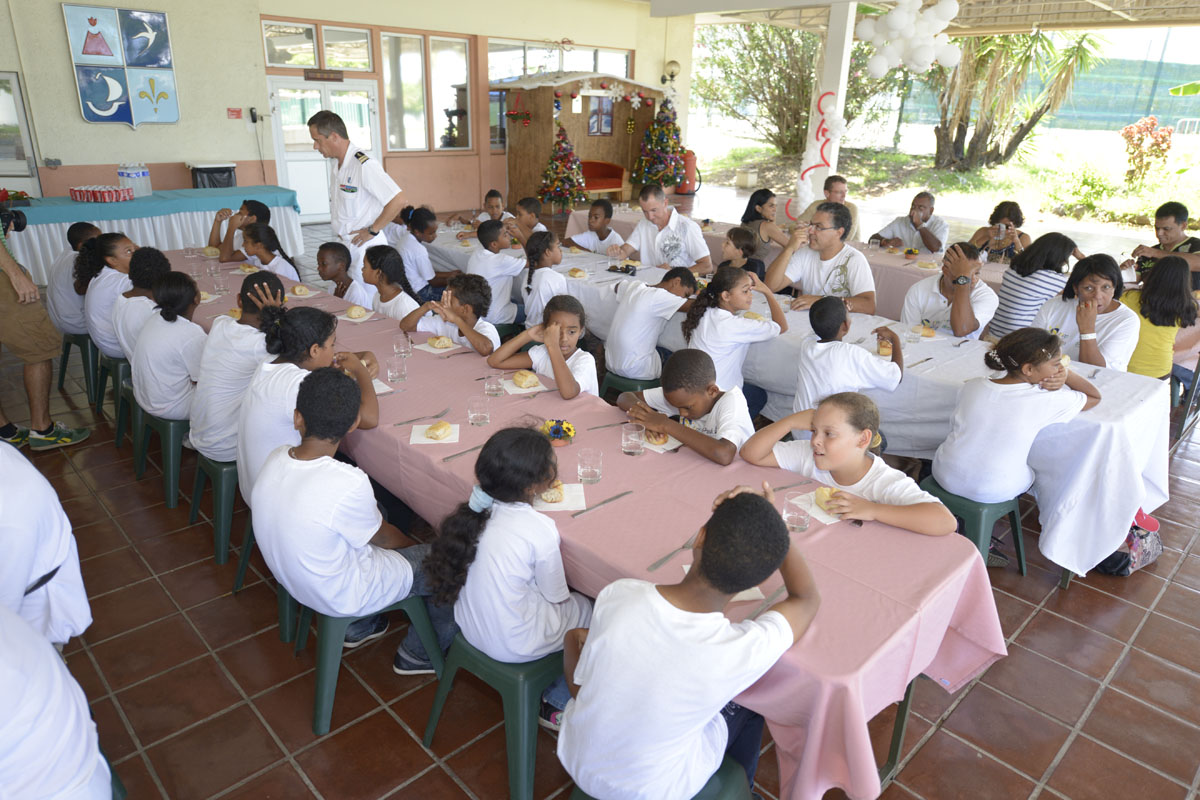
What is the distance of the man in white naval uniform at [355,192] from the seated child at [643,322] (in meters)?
1.93

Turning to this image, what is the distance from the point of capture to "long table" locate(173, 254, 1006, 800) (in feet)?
5.66

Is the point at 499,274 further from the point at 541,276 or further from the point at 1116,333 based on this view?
the point at 1116,333

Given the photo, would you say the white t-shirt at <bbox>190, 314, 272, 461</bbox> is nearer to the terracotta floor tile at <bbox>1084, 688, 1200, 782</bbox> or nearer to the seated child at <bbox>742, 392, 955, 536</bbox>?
the seated child at <bbox>742, 392, 955, 536</bbox>

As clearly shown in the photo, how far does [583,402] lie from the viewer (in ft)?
10.3

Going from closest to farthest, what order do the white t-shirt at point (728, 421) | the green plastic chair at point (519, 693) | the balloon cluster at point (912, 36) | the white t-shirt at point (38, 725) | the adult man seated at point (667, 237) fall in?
the white t-shirt at point (38, 725) < the green plastic chair at point (519, 693) < the white t-shirt at point (728, 421) < the adult man seated at point (667, 237) < the balloon cluster at point (912, 36)

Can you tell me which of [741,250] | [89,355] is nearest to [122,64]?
[89,355]

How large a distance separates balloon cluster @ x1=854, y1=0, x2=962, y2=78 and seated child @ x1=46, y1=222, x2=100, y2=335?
7.55 metres

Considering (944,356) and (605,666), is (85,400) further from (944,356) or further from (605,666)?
(944,356)

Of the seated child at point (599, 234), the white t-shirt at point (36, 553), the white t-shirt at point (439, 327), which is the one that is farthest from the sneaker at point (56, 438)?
the seated child at point (599, 234)

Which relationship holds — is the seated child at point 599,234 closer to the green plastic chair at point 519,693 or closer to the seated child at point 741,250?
the seated child at point 741,250

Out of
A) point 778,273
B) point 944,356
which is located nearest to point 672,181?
point 778,273

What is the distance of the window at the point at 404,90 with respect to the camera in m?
11.6

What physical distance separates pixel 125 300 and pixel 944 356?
4.26 m

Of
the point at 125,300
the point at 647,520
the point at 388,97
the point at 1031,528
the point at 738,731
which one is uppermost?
the point at 388,97
